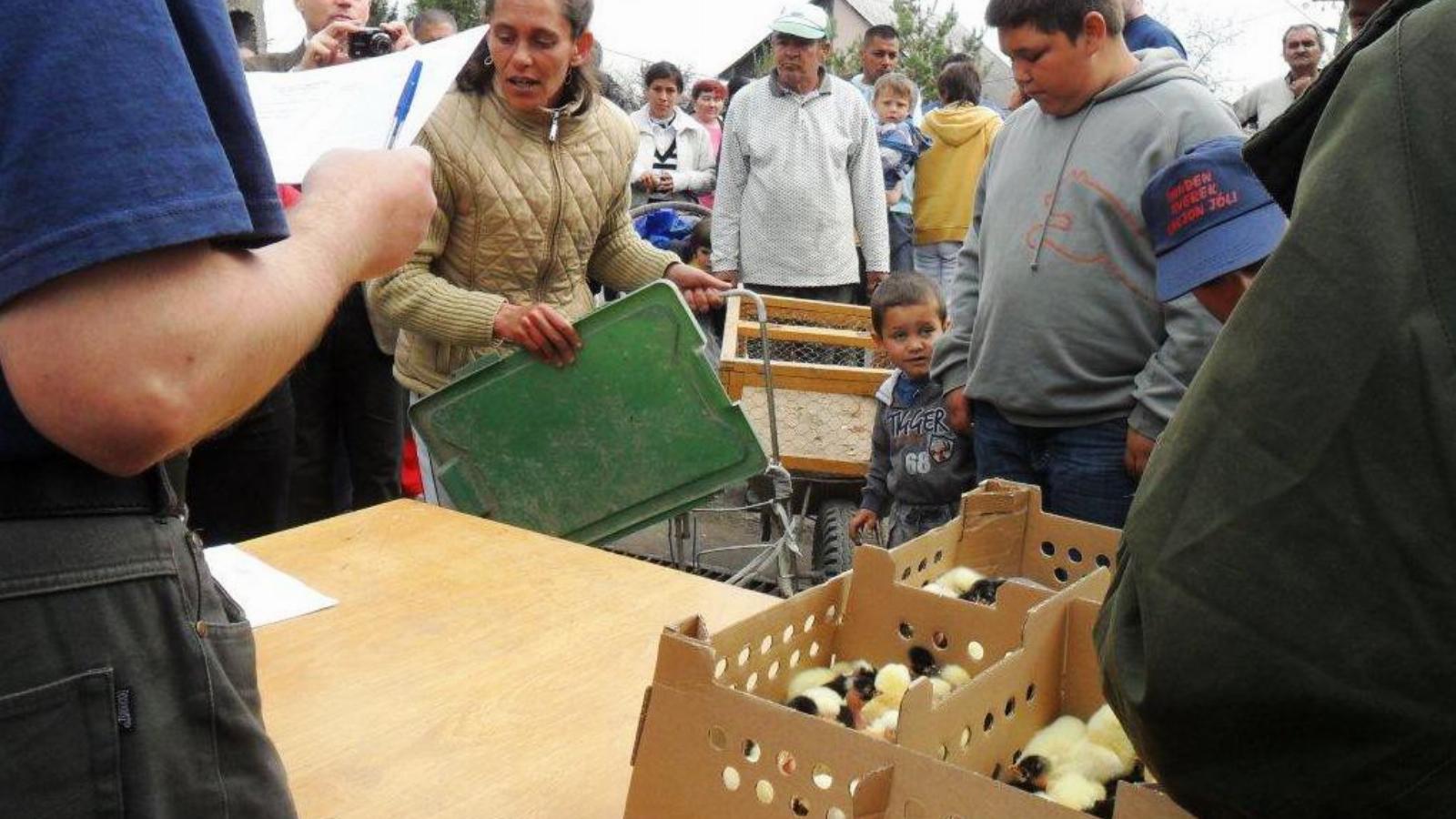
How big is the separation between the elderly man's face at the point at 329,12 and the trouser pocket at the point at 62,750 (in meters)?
2.25

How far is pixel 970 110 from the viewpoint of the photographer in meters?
6.38

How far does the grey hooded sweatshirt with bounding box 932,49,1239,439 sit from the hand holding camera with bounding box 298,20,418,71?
4.47 feet

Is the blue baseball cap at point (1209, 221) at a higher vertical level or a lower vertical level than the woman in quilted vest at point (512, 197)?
higher

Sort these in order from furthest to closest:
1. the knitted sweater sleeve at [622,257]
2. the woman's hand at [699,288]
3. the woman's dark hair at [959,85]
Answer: the woman's dark hair at [959,85], the knitted sweater sleeve at [622,257], the woman's hand at [699,288]

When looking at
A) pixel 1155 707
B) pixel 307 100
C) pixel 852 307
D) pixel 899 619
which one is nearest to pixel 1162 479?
pixel 1155 707

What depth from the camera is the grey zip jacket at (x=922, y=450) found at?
3.07 meters

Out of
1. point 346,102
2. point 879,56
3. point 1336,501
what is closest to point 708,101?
point 879,56

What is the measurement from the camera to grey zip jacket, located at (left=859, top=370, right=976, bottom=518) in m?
3.07

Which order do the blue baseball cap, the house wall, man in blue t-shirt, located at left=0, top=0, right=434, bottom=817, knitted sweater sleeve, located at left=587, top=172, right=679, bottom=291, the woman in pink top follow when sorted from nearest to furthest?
man in blue t-shirt, located at left=0, top=0, right=434, bottom=817 → the blue baseball cap → knitted sweater sleeve, located at left=587, top=172, right=679, bottom=291 → the house wall → the woman in pink top

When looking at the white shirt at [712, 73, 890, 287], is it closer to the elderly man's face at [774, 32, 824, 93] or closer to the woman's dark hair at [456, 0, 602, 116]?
the elderly man's face at [774, 32, 824, 93]

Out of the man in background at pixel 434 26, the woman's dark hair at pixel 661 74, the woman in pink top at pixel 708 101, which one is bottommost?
the woman in pink top at pixel 708 101

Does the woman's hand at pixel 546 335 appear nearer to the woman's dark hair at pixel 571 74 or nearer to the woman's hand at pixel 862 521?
the woman's dark hair at pixel 571 74

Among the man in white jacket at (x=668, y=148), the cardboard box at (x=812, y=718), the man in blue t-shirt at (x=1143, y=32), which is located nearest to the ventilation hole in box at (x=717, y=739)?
the cardboard box at (x=812, y=718)

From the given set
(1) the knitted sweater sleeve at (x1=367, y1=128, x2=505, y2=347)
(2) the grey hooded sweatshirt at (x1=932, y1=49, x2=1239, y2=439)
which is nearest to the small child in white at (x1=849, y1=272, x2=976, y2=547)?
(2) the grey hooded sweatshirt at (x1=932, y1=49, x2=1239, y2=439)
